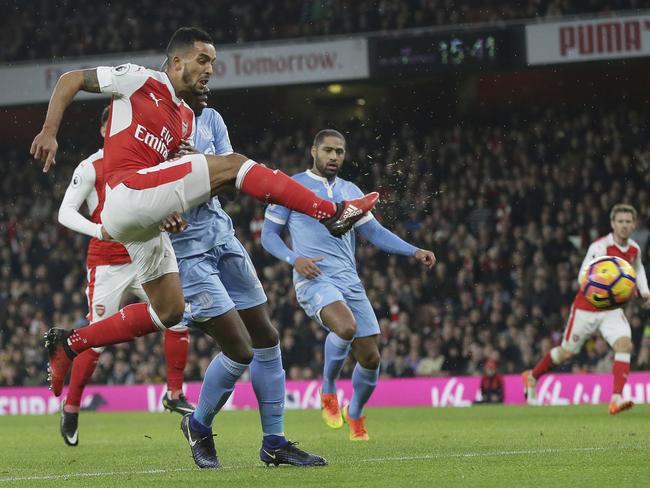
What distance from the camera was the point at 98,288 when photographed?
9648 millimetres

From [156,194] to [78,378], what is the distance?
3.91 metres

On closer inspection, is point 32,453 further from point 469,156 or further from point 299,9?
point 299,9

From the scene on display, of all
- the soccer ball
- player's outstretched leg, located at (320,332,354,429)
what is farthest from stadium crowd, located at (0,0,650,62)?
player's outstretched leg, located at (320,332,354,429)

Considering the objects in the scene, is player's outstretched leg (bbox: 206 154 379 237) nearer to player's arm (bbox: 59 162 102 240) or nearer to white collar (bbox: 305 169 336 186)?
player's arm (bbox: 59 162 102 240)

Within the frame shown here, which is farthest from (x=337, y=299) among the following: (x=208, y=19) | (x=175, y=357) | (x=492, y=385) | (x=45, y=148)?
(x=208, y=19)

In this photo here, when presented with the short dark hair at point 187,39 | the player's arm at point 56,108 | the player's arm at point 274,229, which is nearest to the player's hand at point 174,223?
the player's arm at point 56,108

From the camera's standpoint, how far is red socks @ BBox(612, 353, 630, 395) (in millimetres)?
12008

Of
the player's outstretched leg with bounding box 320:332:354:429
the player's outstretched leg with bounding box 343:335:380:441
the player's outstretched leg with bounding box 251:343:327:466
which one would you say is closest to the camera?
the player's outstretched leg with bounding box 251:343:327:466

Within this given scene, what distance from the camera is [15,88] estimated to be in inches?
922

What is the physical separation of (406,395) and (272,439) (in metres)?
11.3

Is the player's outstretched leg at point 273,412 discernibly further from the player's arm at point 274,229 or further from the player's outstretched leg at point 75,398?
the player's outstretched leg at point 75,398

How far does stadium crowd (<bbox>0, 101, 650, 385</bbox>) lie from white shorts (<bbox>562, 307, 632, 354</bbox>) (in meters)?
4.30

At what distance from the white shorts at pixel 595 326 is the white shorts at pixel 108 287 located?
5.18 metres

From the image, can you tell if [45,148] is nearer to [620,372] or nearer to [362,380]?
[362,380]
